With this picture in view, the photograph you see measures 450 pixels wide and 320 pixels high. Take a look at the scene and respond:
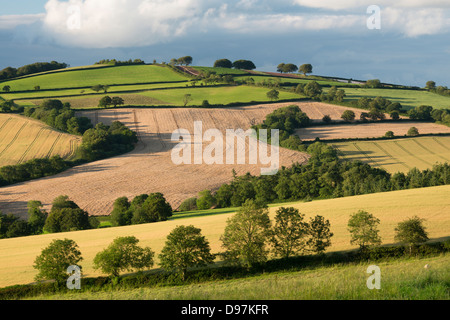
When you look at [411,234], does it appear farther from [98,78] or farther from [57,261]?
[98,78]

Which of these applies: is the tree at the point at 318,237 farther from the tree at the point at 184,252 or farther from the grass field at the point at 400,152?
the grass field at the point at 400,152

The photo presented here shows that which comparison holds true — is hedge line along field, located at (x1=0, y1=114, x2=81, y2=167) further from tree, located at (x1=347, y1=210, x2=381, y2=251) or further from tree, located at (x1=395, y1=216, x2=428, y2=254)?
tree, located at (x1=395, y1=216, x2=428, y2=254)

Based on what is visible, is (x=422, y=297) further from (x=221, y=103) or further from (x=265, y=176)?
(x=221, y=103)

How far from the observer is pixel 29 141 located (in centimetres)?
10425

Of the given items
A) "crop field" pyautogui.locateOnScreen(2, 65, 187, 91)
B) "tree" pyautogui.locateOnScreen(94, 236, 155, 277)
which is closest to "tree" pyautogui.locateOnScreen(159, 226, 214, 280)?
"tree" pyautogui.locateOnScreen(94, 236, 155, 277)

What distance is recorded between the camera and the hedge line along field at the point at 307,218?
38.8 metres

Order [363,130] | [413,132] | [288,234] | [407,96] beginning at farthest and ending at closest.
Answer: [407,96] < [363,130] < [413,132] < [288,234]

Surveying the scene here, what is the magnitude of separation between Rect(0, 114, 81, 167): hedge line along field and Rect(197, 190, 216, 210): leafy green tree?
40.5 m

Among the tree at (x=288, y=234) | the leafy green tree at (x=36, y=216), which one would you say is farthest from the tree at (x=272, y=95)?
the tree at (x=288, y=234)

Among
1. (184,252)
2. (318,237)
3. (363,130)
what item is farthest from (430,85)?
(184,252)

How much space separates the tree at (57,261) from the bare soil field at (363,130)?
79357 mm

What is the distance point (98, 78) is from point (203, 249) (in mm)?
143963

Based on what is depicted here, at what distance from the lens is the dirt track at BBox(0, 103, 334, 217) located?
7325 centimetres
